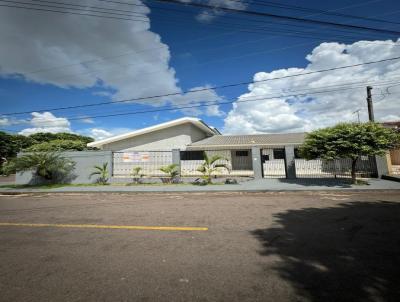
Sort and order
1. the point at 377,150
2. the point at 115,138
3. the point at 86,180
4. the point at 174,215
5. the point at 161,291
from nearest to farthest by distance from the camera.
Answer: the point at 161,291
the point at 174,215
the point at 377,150
the point at 86,180
the point at 115,138

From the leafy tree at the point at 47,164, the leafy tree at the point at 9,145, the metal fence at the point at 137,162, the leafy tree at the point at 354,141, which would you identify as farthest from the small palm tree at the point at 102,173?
the leafy tree at the point at 9,145

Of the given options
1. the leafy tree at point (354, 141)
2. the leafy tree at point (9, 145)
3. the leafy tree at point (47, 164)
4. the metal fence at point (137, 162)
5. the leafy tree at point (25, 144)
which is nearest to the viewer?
the leafy tree at point (354, 141)

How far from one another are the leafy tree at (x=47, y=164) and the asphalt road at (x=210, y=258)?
402 inches

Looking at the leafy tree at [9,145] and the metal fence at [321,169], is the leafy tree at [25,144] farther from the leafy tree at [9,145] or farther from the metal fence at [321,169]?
the metal fence at [321,169]

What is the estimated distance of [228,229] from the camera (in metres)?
4.93

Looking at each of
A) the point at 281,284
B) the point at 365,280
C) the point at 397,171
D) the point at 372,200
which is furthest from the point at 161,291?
the point at 397,171

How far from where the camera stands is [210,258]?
3.49 m

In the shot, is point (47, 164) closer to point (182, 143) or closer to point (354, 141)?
point (182, 143)

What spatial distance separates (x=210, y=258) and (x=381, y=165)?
14279 mm

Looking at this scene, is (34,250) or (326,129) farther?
(326,129)

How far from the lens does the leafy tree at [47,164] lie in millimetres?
14758

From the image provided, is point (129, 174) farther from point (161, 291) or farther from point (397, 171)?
point (397, 171)

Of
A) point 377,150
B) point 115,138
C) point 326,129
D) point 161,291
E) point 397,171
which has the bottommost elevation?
point 161,291

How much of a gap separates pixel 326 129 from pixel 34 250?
12765 millimetres
